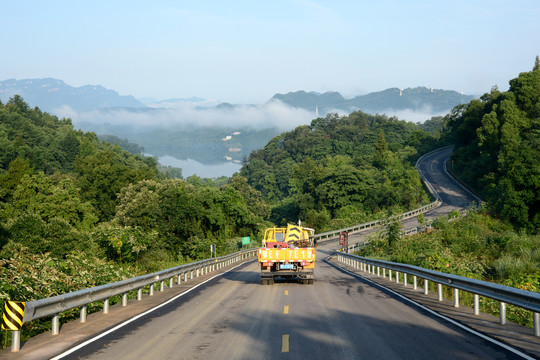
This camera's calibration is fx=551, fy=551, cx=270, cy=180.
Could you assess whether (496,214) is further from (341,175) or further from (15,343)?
(15,343)

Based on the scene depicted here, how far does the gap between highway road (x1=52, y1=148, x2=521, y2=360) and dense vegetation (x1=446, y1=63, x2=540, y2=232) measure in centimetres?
4041

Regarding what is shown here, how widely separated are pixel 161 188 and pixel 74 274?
173 ft

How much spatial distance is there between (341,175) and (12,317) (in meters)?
97.2

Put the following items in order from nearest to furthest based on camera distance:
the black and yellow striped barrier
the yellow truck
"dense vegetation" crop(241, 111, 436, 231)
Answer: the black and yellow striped barrier
the yellow truck
"dense vegetation" crop(241, 111, 436, 231)

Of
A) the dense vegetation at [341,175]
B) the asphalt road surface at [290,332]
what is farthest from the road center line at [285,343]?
the dense vegetation at [341,175]

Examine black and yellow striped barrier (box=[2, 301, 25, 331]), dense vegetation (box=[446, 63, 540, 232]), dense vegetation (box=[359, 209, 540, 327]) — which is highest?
dense vegetation (box=[446, 63, 540, 232])

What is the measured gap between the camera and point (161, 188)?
68500 millimetres

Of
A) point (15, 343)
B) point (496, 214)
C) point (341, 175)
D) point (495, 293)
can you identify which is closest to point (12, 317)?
point (15, 343)

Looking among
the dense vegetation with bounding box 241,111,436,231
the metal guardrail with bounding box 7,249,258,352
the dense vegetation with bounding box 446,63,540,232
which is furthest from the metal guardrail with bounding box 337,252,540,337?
the dense vegetation with bounding box 241,111,436,231

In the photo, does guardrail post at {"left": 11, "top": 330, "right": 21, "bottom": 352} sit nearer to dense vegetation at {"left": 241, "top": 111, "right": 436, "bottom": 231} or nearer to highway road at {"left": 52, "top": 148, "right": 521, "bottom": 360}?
highway road at {"left": 52, "top": 148, "right": 521, "bottom": 360}

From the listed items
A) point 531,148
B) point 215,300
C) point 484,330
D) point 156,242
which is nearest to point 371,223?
point 531,148

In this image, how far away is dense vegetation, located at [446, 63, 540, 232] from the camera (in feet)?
173

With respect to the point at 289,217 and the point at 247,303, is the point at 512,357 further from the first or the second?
the point at 289,217

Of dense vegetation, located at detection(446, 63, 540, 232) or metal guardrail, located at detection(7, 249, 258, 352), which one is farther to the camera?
dense vegetation, located at detection(446, 63, 540, 232)
